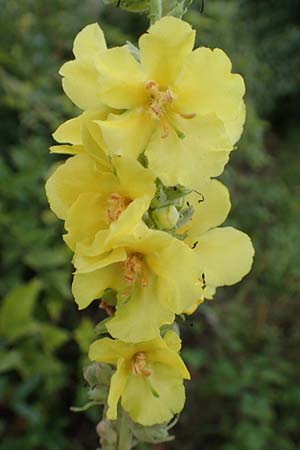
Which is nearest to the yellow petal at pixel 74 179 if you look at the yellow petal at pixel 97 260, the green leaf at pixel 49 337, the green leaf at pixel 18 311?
the yellow petal at pixel 97 260

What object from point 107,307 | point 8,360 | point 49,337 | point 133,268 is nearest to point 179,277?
point 133,268

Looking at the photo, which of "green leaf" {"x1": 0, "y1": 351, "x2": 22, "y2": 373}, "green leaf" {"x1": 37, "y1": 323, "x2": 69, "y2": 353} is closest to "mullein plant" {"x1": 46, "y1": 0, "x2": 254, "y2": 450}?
"green leaf" {"x1": 0, "y1": 351, "x2": 22, "y2": 373}

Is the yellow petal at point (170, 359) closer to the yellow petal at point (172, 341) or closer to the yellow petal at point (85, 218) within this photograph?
the yellow petal at point (172, 341)

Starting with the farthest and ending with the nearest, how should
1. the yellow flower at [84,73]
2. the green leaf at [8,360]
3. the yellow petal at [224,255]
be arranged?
→ the green leaf at [8,360]
the yellow petal at [224,255]
the yellow flower at [84,73]

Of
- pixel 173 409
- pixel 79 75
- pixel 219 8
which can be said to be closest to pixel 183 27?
pixel 79 75

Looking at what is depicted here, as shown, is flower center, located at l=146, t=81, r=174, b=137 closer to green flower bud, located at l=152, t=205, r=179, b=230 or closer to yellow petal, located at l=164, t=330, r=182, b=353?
green flower bud, located at l=152, t=205, r=179, b=230

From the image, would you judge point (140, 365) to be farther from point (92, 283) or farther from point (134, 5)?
point (134, 5)
